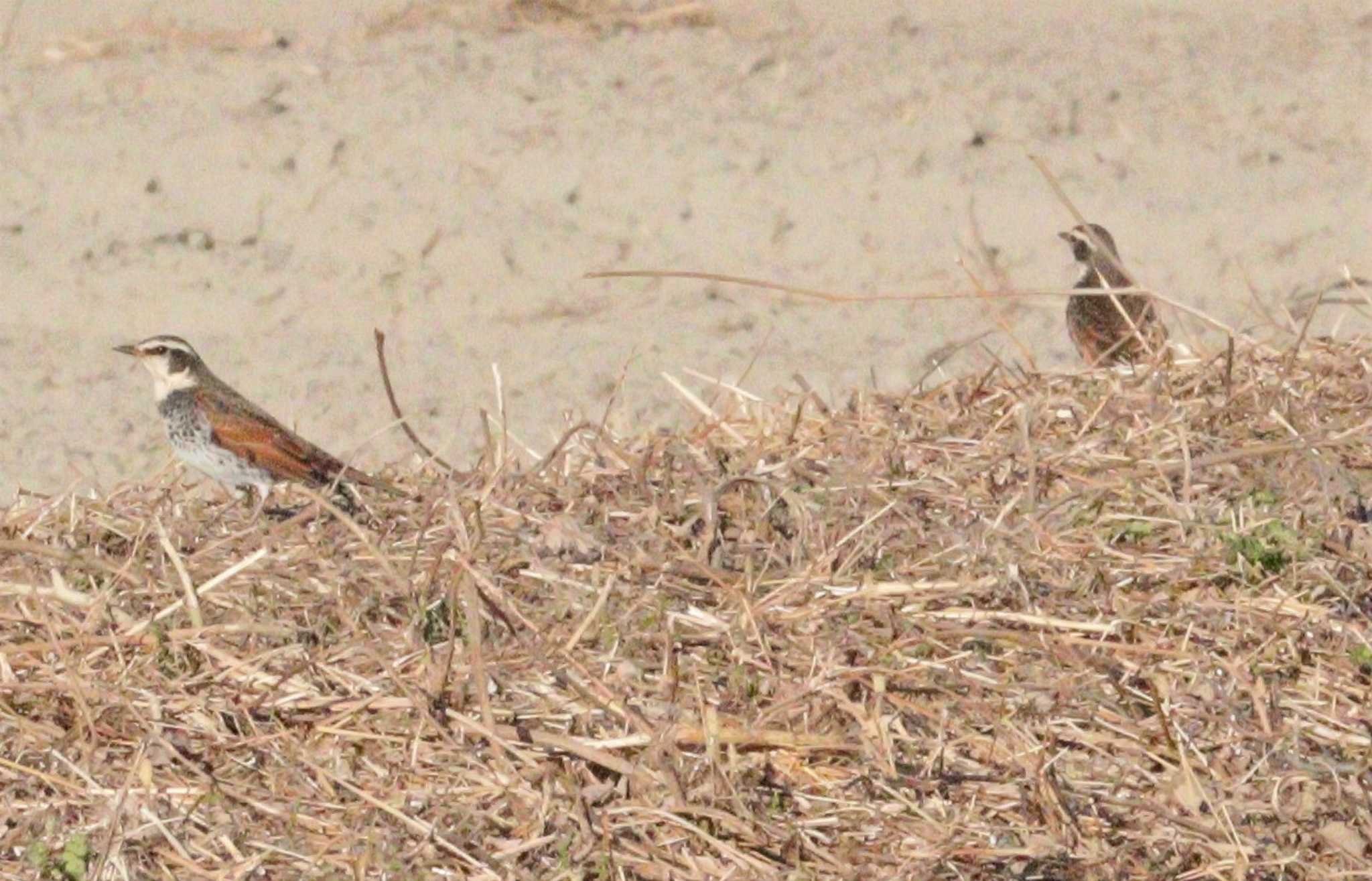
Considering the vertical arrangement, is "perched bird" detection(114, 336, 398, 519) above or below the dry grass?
below

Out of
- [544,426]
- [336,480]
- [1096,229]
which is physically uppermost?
[336,480]

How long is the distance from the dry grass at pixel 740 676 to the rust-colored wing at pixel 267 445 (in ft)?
6.49

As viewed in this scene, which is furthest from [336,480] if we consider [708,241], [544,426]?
[708,241]

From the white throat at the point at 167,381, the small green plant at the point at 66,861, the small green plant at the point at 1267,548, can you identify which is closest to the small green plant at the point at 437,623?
the small green plant at the point at 66,861

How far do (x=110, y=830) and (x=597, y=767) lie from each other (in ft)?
3.48

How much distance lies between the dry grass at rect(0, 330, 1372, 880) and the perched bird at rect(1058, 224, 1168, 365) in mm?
1663

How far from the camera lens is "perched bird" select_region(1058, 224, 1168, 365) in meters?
8.20

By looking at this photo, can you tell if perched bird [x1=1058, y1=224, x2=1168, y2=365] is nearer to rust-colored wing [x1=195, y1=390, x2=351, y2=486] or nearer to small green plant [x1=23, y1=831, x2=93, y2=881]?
rust-colored wing [x1=195, y1=390, x2=351, y2=486]

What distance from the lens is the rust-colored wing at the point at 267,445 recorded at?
8531 mm

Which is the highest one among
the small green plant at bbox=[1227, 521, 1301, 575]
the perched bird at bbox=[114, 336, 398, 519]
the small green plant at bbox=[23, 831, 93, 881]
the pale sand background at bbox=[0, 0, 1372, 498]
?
the small green plant at bbox=[1227, 521, 1301, 575]

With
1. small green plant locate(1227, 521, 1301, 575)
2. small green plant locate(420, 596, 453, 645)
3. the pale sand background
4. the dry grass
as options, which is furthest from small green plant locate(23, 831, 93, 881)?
the pale sand background

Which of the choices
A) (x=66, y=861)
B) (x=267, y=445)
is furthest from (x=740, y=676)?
(x=267, y=445)

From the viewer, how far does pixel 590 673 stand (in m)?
5.52

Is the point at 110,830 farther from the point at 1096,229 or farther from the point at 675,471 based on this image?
the point at 1096,229
